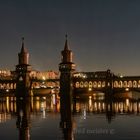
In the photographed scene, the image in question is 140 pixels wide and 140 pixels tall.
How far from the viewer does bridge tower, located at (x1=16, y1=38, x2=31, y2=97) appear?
147 metres

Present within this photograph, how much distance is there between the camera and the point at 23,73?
14725 centimetres

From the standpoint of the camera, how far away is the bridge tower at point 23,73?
147 metres

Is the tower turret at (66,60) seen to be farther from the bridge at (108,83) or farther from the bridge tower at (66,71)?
the bridge at (108,83)

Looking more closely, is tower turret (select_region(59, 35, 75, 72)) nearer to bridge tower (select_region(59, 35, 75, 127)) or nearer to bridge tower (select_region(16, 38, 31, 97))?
bridge tower (select_region(59, 35, 75, 127))

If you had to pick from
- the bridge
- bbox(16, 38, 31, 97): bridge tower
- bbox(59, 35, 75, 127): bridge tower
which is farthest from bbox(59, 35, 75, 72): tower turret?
the bridge

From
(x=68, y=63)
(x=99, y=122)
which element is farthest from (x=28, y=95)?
→ (x=99, y=122)

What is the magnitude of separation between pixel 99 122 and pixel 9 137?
20505 mm

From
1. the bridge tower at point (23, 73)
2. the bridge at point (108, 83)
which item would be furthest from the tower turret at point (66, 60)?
the bridge at point (108, 83)

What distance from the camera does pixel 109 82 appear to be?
16112 centimetres

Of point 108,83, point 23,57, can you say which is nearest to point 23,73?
point 23,57

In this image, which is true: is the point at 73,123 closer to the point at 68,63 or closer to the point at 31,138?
the point at 31,138

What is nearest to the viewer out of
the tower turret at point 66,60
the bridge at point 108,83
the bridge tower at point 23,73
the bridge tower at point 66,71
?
the bridge tower at point 66,71

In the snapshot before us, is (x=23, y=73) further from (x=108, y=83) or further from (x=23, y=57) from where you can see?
(x=108, y=83)

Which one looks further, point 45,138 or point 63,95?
point 63,95
